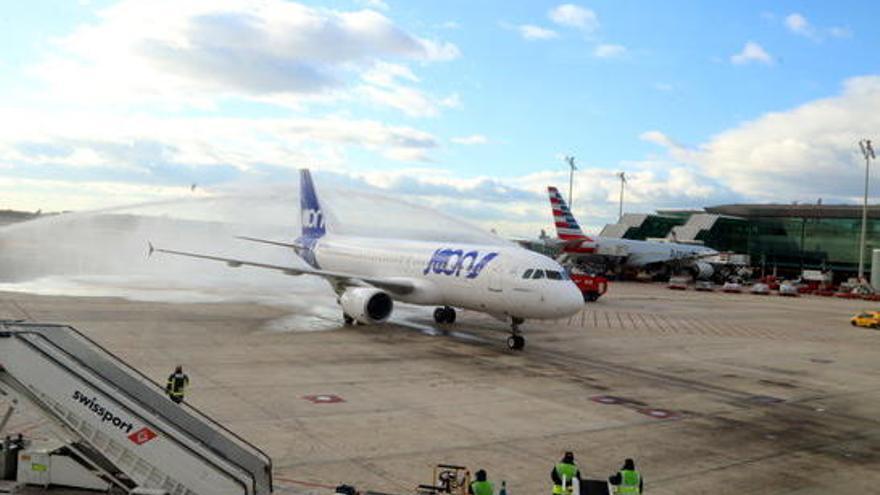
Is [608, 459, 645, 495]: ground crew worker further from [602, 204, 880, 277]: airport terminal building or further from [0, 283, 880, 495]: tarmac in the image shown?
[602, 204, 880, 277]: airport terminal building

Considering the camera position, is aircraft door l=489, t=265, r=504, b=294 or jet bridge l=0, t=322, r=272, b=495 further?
aircraft door l=489, t=265, r=504, b=294

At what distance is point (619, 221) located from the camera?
121625mm

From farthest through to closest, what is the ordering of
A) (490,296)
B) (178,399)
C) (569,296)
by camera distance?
1. (490,296)
2. (569,296)
3. (178,399)

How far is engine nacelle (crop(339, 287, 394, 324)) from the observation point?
1094 inches

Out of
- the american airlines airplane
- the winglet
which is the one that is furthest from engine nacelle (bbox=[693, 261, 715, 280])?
the winglet

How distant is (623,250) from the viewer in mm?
83625

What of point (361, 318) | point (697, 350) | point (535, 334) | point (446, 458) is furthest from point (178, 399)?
point (697, 350)

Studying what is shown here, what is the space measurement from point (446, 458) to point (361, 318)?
1507 centimetres

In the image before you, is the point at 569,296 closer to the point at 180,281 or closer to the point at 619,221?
the point at 180,281

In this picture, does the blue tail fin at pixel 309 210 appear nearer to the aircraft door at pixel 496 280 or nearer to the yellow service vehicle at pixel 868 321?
the aircraft door at pixel 496 280

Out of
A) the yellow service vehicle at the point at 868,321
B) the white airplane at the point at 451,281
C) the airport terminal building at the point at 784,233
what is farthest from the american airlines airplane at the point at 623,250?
the white airplane at the point at 451,281

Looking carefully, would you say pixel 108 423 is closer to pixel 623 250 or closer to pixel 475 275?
pixel 475 275

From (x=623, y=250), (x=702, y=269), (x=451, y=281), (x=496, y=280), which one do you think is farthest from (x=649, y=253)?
(x=496, y=280)

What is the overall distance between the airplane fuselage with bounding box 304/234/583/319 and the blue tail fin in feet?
24.6
